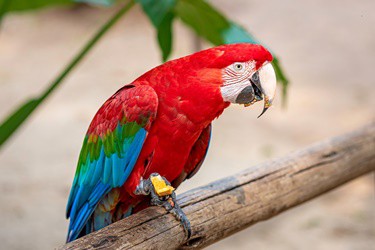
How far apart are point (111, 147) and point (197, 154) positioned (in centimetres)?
18

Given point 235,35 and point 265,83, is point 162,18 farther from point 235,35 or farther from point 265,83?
point 265,83

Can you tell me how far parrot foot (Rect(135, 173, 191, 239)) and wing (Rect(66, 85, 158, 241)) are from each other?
5 centimetres

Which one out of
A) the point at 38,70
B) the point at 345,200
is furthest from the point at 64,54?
the point at 345,200

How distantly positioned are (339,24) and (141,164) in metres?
3.30

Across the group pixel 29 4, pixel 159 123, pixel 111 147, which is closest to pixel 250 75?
pixel 159 123

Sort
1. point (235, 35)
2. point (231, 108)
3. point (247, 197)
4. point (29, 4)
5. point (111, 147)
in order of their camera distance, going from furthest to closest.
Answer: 1. point (231, 108)
2. point (29, 4)
3. point (235, 35)
4. point (247, 197)
5. point (111, 147)

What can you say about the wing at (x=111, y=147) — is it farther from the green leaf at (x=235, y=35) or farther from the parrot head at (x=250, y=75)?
the green leaf at (x=235, y=35)

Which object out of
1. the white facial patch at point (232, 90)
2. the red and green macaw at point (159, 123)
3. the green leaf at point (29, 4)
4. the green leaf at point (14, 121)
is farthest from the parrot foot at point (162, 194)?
the green leaf at point (29, 4)

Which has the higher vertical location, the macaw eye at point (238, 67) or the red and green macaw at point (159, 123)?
the macaw eye at point (238, 67)

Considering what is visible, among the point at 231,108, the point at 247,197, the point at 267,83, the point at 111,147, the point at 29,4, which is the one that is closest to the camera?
the point at 267,83

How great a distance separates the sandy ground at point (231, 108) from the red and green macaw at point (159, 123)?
1297 millimetres

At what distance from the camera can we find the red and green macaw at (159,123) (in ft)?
3.79

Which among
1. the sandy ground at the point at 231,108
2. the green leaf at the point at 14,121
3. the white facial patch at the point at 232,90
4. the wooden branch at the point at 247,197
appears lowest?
the sandy ground at the point at 231,108

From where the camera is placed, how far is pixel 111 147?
50.0 inches
